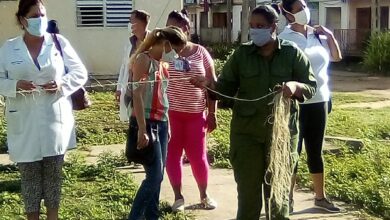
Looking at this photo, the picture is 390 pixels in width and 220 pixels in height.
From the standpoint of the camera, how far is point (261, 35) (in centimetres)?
504

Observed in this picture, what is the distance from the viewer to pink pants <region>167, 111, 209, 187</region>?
21.9 feet

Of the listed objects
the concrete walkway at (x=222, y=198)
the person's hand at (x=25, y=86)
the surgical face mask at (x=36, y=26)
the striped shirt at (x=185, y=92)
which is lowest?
the concrete walkway at (x=222, y=198)

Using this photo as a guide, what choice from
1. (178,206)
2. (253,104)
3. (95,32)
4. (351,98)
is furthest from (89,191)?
(95,32)

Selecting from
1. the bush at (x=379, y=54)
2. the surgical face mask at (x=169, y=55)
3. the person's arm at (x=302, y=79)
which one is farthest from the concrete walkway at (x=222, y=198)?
the bush at (x=379, y=54)

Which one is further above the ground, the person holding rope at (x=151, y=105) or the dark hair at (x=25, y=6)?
the dark hair at (x=25, y=6)

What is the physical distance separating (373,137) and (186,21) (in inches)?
198

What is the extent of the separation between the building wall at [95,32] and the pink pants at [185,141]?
37.8 ft

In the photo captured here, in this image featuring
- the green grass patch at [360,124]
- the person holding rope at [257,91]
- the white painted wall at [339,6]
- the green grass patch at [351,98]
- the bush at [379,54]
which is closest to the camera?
the person holding rope at [257,91]

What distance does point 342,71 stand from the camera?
28.3m

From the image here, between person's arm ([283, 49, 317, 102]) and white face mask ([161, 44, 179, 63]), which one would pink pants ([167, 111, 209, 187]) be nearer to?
white face mask ([161, 44, 179, 63])

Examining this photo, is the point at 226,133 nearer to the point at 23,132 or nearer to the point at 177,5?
the point at 23,132

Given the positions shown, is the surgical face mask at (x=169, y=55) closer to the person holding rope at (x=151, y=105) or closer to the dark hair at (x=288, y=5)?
the person holding rope at (x=151, y=105)

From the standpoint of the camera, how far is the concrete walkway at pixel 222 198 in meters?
6.68

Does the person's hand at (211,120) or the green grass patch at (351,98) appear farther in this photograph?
the green grass patch at (351,98)
